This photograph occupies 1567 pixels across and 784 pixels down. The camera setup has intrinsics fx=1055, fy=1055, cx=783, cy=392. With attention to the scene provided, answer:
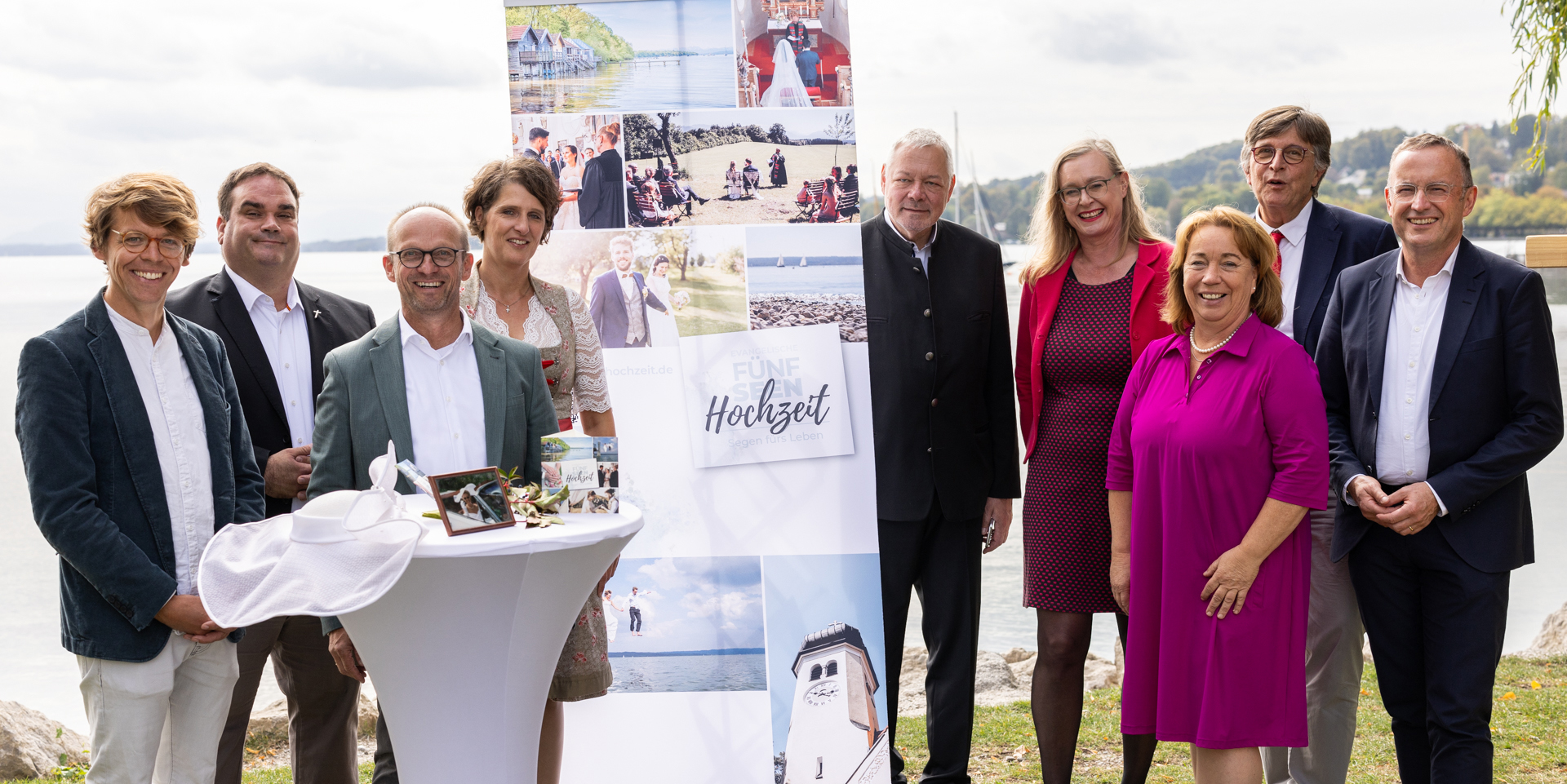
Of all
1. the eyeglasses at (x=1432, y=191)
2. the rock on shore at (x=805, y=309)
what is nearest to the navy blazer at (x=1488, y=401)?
the eyeglasses at (x=1432, y=191)

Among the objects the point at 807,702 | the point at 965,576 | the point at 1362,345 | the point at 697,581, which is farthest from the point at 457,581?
the point at 1362,345

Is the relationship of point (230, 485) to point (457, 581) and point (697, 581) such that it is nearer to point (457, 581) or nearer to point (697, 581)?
point (457, 581)

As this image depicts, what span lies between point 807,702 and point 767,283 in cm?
121

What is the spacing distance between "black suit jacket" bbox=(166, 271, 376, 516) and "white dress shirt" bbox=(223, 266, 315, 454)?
0.02 m

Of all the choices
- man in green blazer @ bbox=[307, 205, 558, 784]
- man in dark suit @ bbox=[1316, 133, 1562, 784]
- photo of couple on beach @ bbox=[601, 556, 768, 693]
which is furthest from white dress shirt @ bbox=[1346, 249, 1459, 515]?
man in green blazer @ bbox=[307, 205, 558, 784]

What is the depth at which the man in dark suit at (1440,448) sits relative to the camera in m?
2.52

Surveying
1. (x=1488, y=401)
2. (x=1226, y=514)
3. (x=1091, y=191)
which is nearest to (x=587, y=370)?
(x=1091, y=191)

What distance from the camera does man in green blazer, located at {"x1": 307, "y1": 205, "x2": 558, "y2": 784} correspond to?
90.0 inches

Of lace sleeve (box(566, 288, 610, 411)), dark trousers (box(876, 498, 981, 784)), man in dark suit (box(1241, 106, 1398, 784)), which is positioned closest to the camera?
lace sleeve (box(566, 288, 610, 411))

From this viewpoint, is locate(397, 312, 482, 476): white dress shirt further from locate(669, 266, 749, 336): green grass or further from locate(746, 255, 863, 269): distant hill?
locate(746, 255, 863, 269): distant hill

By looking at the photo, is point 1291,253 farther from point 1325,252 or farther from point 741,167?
point 741,167

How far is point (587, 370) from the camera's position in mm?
2795

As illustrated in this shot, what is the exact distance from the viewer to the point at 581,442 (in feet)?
6.98

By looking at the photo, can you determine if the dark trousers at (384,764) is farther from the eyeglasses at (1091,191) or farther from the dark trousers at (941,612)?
the eyeglasses at (1091,191)
